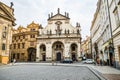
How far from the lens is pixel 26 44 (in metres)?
54.8

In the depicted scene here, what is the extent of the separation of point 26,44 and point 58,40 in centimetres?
1333

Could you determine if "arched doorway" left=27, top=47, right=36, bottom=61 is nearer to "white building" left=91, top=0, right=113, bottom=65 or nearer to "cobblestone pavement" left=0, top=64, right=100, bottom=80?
"white building" left=91, top=0, right=113, bottom=65

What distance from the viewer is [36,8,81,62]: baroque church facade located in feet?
165

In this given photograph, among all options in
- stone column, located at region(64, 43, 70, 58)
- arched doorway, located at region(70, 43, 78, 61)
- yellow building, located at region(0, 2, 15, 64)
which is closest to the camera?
yellow building, located at region(0, 2, 15, 64)

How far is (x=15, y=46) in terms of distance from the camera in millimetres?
58031

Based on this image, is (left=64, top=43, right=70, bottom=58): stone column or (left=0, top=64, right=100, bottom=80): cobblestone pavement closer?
(left=0, top=64, right=100, bottom=80): cobblestone pavement

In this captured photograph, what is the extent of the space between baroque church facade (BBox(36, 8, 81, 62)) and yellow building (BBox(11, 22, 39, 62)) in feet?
12.8

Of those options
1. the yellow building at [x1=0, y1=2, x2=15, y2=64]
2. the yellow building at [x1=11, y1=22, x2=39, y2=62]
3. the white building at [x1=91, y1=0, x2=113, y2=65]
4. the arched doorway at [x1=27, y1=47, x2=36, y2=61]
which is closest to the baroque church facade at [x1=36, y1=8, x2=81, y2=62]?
the yellow building at [x1=11, y1=22, x2=39, y2=62]

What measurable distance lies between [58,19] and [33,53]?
55.7ft

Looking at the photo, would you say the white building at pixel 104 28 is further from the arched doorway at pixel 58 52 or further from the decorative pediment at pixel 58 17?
the decorative pediment at pixel 58 17

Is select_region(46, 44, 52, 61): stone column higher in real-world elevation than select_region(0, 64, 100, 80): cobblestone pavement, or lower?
higher

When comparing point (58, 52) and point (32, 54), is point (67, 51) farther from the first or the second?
point (32, 54)

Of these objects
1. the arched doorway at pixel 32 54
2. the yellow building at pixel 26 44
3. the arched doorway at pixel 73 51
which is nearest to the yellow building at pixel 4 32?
the yellow building at pixel 26 44

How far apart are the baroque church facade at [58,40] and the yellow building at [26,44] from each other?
12.8ft
